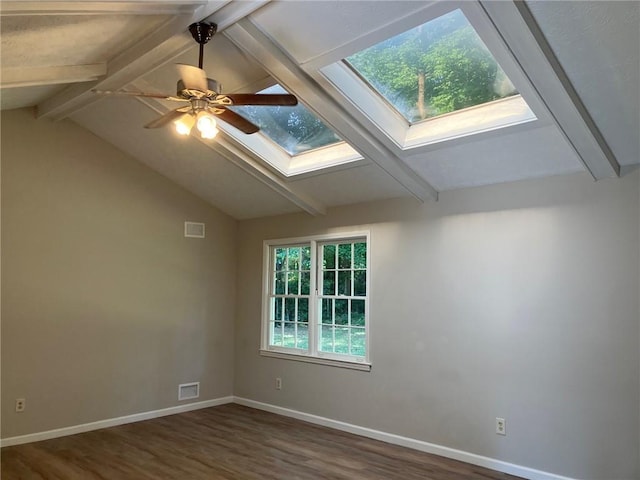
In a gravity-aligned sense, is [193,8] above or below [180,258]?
above

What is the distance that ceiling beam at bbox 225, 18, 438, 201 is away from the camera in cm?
302

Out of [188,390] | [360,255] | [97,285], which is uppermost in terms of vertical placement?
[360,255]

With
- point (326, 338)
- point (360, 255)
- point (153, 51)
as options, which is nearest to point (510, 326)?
point (360, 255)

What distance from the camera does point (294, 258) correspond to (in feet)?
19.0

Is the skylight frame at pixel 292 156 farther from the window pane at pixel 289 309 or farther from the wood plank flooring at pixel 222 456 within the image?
the wood plank flooring at pixel 222 456

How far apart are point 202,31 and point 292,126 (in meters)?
1.53

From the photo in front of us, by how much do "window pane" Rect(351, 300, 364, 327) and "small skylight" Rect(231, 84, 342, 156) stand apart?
64.9 inches

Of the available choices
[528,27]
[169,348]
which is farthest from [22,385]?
[528,27]

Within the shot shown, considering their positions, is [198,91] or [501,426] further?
[501,426]

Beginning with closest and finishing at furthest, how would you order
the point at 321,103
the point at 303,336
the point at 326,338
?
the point at 321,103, the point at 326,338, the point at 303,336

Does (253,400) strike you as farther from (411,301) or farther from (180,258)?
(411,301)

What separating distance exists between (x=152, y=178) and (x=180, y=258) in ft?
3.23

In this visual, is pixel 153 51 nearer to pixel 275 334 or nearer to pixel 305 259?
pixel 305 259

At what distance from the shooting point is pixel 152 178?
557 centimetres
